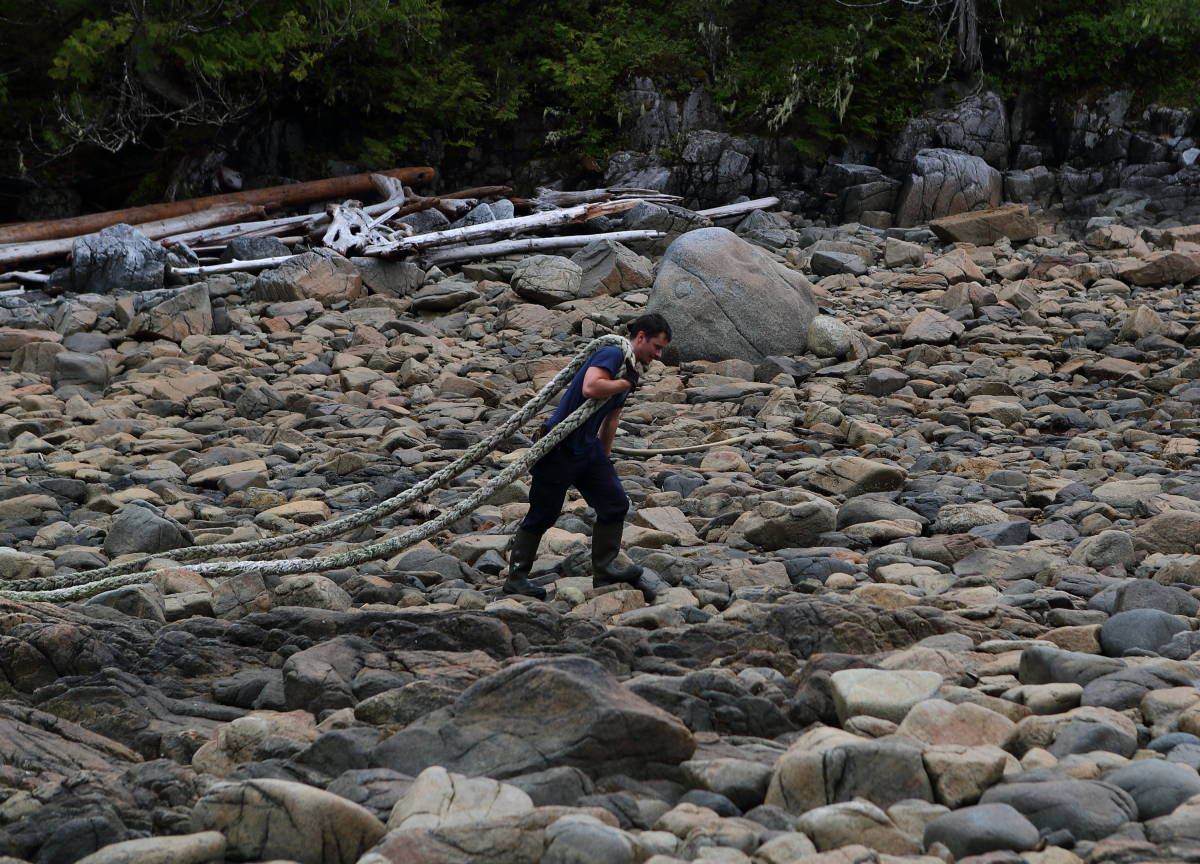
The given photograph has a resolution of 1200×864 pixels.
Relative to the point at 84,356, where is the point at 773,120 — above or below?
above

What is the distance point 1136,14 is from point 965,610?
64.4 feet

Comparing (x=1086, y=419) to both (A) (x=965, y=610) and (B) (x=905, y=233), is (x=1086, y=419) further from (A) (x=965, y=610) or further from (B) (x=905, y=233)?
(B) (x=905, y=233)

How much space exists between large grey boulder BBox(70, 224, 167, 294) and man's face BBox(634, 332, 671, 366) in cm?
1139

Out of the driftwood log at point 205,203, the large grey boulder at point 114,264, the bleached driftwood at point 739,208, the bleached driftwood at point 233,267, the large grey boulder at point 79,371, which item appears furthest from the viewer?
the bleached driftwood at point 739,208

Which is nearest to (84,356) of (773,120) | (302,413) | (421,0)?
(302,413)

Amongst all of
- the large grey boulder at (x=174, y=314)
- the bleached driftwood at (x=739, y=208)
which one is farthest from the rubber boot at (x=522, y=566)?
the bleached driftwood at (x=739, y=208)

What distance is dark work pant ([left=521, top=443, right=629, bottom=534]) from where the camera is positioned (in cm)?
461

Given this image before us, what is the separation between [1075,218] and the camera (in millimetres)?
18500

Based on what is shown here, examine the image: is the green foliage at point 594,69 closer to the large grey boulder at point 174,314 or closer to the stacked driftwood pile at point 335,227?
the stacked driftwood pile at point 335,227

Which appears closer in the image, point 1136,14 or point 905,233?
point 905,233

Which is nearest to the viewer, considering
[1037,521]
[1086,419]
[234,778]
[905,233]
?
[234,778]

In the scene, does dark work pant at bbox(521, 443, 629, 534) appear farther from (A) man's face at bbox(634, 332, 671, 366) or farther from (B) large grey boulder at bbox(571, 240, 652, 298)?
(B) large grey boulder at bbox(571, 240, 652, 298)

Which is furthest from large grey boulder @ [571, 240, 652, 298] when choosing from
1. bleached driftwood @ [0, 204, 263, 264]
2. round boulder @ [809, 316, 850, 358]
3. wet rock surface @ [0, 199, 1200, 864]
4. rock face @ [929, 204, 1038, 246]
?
bleached driftwood @ [0, 204, 263, 264]

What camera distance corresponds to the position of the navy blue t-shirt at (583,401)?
4543 millimetres
